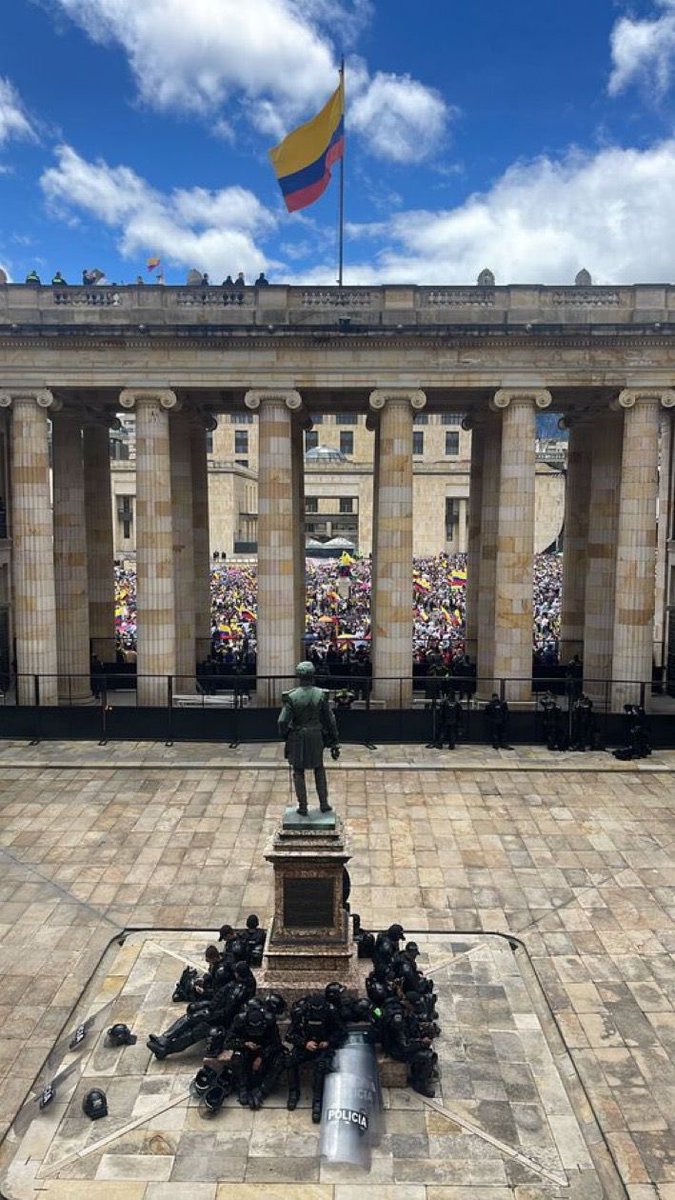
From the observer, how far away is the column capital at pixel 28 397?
82.9 feet

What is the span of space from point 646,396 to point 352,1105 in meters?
22.2

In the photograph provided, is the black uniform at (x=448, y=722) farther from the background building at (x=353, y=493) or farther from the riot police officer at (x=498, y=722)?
the background building at (x=353, y=493)

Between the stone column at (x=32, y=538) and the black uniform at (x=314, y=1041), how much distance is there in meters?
18.2

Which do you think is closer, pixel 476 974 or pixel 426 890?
pixel 476 974

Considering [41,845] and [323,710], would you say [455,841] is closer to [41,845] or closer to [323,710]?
[323,710]

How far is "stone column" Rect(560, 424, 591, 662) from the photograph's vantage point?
3222 centimetres

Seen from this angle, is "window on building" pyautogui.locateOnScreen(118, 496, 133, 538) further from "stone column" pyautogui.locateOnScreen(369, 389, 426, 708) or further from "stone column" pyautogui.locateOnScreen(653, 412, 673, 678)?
"stone column" pyautogui.locateOnScreen(369, 389, 426, 708)

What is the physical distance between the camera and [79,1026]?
10672 millimetres

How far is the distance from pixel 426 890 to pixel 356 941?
4045 millimetres

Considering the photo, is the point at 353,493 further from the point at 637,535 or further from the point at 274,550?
the point at 637,535

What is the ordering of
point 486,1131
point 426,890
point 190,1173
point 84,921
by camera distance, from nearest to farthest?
point 190,1173
point 486,1131
point 84,921
point 426,890

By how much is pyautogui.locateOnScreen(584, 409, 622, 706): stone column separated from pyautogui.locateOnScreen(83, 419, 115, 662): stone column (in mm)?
18925

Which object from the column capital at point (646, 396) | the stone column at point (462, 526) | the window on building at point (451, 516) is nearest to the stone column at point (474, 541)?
the column capital at point (646, 396)

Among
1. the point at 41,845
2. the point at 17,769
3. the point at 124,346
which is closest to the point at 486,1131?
the point at 41,845
